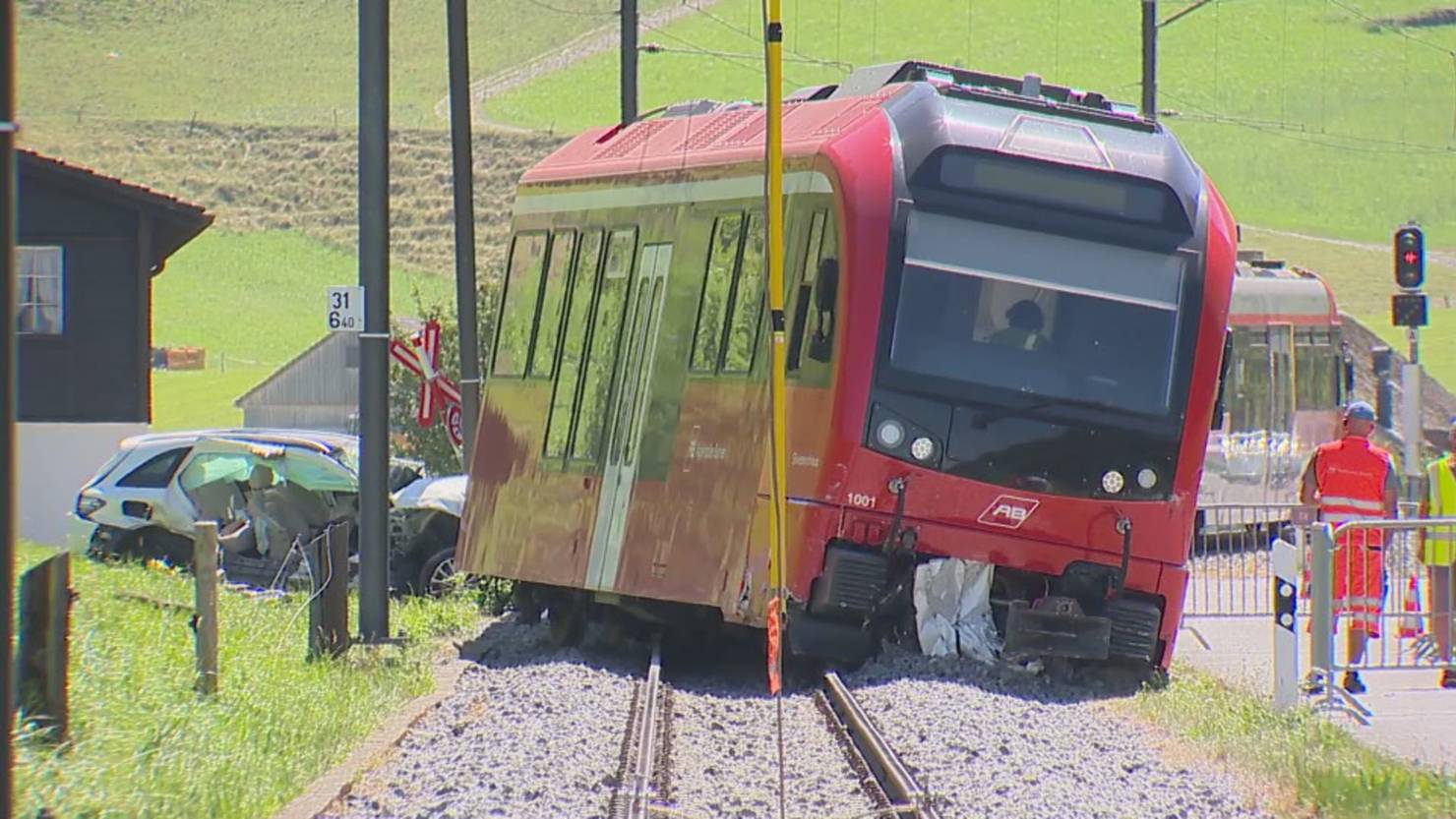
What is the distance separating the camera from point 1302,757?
34.9 feet

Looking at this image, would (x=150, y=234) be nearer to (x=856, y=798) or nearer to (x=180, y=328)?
(x=856, y=798)

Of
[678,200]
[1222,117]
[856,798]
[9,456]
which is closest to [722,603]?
[678,200]

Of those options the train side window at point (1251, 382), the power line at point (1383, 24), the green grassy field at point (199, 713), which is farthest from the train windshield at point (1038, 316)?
the power line at point (1383, 24)

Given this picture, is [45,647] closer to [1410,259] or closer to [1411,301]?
[1411,301]

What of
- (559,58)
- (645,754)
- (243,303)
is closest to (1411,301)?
(645,754)

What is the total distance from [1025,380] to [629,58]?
52.1ft

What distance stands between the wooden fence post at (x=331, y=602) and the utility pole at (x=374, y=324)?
134cm

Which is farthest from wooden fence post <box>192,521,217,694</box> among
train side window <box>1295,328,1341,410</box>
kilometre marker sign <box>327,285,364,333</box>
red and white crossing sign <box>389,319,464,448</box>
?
train side window <box>1295,328,1341,410</box>

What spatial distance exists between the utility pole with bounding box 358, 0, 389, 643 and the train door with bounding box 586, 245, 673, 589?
2.08m

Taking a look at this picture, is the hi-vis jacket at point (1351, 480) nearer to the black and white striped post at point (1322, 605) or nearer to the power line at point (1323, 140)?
the black and white striped post at point (1322, 605)

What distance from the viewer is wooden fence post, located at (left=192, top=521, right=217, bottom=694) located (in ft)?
41.8

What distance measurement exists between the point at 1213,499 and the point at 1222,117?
90.9m

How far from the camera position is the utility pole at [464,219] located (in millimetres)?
23672

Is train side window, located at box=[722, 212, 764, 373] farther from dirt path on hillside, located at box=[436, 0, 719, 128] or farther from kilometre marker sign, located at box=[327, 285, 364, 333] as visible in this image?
dirt path on hillside, located at box=[436, 0, 719, 128]
